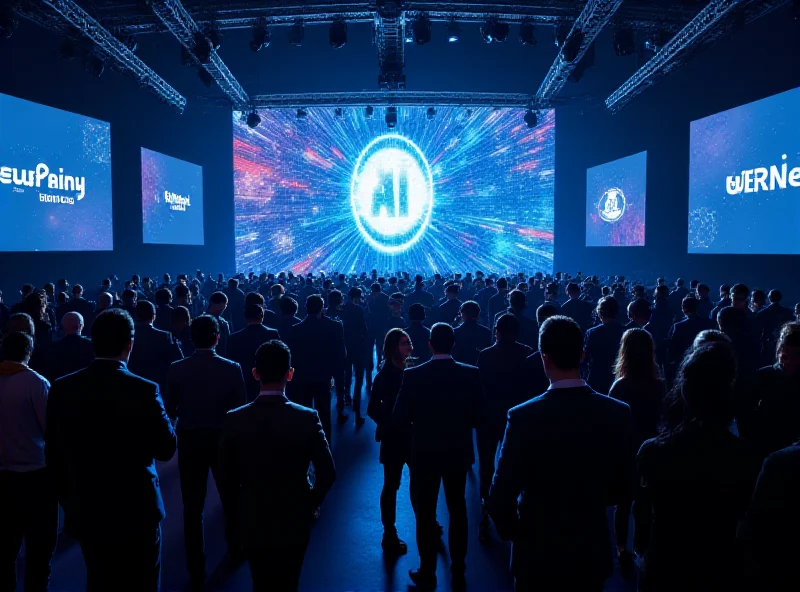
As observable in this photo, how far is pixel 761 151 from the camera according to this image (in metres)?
11.7

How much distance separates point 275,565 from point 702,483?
181 cm

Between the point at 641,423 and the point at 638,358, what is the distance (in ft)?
1.44

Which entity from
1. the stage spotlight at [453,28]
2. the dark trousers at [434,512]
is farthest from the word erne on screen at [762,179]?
the dark trousers at [434,512]

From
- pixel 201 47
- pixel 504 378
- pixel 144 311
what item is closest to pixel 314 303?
pixel 144 311

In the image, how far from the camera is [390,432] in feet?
13.2

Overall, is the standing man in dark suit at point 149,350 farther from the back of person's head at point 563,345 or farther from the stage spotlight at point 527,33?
the stage spotlight at point 527,33

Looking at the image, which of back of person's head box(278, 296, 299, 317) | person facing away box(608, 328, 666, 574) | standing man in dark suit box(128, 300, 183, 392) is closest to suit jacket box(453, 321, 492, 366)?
back of person's head box(278, 296, 299, 317)

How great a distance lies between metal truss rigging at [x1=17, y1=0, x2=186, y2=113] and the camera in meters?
11.0

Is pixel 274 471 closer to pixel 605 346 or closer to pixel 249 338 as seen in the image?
pixel 249 338

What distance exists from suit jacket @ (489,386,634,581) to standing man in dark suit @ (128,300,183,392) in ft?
12.3

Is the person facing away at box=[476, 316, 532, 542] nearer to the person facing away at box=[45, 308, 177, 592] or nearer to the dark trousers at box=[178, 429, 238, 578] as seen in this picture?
the dark trousers at box=[178, 429, 238, 578]

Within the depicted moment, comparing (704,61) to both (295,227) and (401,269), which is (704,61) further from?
(295,227)

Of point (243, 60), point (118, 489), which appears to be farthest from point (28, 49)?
point (118, 489)

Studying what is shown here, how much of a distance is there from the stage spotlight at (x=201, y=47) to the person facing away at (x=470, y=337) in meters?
10.4
